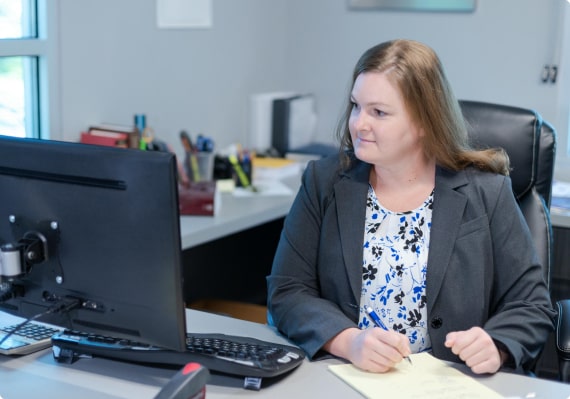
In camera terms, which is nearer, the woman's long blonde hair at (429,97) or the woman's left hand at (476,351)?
the woman's left hand at (476,351)

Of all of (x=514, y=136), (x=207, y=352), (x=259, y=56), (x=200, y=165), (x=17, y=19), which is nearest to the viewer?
(x=207, y=352)

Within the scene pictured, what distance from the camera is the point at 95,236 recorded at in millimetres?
1396

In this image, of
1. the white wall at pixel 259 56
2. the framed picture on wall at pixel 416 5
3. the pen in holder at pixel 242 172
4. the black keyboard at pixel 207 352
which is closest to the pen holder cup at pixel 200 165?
the pen in holder at pixel 242 172

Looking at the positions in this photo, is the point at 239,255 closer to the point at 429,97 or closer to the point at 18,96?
the point at 18,96

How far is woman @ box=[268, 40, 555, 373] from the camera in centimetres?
175

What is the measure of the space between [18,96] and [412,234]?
1.47 metres

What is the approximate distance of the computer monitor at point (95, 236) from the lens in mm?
1330

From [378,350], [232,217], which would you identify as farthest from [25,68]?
[378,350]

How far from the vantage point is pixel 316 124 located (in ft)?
12.5

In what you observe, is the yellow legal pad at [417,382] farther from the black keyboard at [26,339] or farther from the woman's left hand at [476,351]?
the black keyboard at [26,339]

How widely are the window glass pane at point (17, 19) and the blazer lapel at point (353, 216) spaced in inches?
51.0

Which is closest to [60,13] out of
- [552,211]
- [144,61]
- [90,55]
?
[90,55]

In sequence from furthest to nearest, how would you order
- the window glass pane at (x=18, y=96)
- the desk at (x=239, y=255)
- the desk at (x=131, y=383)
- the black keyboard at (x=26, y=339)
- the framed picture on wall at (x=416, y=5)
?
the framed picture on wall at (x=416, y=5), the desk at (x=239, y=255), the window glass pane at (x=18, y=96), the black keyboard at (x=26, y=339), the desk at (x=131, y=383)

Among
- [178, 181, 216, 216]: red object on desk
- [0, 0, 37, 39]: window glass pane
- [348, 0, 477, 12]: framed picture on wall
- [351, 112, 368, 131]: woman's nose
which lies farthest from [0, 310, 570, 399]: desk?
[348, 0, 477, 12]: framed picture on wall
